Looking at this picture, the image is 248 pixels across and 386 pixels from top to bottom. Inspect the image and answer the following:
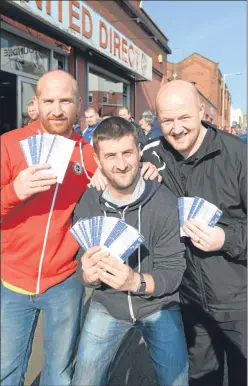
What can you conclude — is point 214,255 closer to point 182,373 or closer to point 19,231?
point 182,373

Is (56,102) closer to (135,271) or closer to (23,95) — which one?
(135,271)

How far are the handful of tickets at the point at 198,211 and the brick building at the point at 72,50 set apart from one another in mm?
2755

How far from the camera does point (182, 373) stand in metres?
1.94

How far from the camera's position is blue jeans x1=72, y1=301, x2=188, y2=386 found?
1.89 metres

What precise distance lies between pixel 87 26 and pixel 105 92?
11.4 ft

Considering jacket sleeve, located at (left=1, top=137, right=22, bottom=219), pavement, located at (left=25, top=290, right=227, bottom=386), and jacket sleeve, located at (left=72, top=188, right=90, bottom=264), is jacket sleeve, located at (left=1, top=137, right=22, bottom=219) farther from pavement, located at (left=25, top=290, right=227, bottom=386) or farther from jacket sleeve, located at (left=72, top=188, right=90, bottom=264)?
pavement, located at (left=25, top=290, right=227, bottom=386)

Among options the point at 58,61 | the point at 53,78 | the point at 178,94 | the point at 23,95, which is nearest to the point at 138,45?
the point at 58,61

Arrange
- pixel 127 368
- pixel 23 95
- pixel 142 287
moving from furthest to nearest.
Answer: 1. pixel 23 95
2. pixel 127 368
3. pixel 142 287

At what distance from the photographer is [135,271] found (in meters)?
1.87

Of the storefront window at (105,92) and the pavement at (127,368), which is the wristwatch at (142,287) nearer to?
the pavement at (127,368)

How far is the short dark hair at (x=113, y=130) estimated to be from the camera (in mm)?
1842

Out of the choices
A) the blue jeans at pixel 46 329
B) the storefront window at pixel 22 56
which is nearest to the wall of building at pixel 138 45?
the storefront window at pixel 22 56

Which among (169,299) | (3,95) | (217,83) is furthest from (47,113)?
(217,83)

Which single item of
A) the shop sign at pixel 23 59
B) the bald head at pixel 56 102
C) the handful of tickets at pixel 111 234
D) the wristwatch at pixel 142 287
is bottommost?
the wristwatch at pixel 142 287
